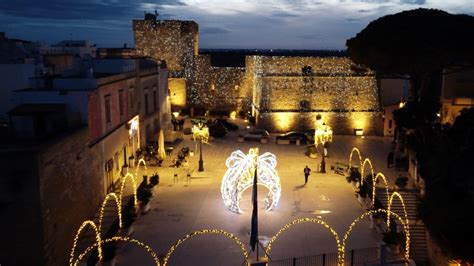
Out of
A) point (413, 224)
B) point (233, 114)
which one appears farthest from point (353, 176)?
point (233, 114)

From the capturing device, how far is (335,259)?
15828mm

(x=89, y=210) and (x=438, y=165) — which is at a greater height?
(x=438, y=165)

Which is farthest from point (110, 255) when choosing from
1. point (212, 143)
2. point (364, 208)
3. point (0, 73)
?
point (212, 143)

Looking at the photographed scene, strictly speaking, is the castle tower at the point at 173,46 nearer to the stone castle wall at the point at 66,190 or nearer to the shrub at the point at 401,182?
the stone castle wall at the point at 66,190

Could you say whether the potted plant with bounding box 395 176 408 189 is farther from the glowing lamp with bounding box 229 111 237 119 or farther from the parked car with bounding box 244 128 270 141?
the glowing lamp with bounding box 229 111 237 119

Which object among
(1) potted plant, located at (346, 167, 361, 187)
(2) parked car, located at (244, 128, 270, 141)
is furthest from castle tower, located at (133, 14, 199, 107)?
(1) potted plant, located at (346, 167, 361, 187)

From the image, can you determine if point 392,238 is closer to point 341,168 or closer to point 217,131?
point 341,168

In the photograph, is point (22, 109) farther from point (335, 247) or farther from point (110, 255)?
point (335, 247)

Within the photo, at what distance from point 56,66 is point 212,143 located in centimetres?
1415

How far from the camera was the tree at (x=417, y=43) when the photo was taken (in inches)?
1039

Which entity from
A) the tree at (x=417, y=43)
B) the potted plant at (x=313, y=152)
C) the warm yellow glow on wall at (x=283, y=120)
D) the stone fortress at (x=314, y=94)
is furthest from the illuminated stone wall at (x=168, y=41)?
the tree at (x=417, y=43)

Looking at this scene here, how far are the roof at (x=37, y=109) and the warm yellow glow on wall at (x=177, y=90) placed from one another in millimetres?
27783

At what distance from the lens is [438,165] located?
19.7 metres

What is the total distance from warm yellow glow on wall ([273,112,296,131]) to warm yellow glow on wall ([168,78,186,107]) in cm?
1261
